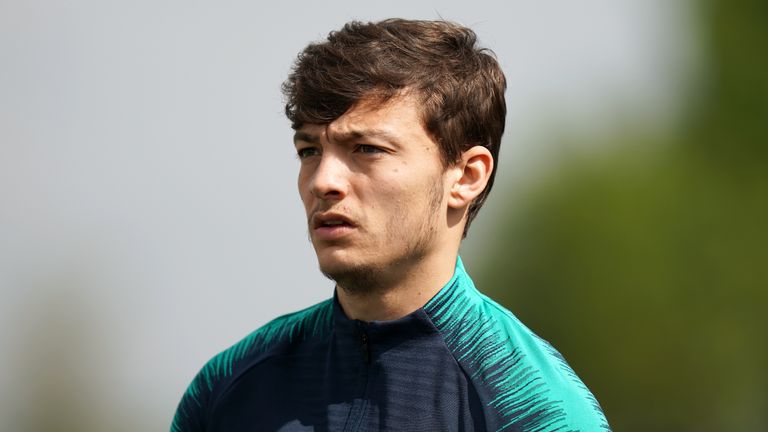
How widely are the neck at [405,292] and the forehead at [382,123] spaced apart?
1.58 feet

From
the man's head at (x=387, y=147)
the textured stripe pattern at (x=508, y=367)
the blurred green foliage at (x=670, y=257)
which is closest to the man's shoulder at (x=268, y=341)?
the man's head at (x=387, y=147)

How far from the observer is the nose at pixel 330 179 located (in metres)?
4.18

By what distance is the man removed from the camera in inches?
163

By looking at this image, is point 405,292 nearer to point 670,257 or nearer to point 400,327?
point 400,327

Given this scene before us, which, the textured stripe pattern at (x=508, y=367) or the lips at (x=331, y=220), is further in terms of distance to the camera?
the lips at (x=331, y=220)

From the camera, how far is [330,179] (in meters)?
4.18

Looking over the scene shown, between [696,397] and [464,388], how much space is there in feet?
56.4

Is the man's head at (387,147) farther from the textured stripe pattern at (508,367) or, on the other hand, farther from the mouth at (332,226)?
the textured stripe pattern at (508,367)

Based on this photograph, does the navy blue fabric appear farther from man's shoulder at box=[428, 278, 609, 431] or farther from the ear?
the ear

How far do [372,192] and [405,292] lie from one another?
42cm

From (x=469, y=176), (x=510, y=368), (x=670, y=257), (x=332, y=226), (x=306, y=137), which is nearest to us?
(x=510, y=368)

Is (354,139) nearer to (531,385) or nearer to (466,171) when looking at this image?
(466,171)

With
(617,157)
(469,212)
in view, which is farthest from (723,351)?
(469,212)

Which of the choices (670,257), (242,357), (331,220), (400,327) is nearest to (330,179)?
(331,220)
